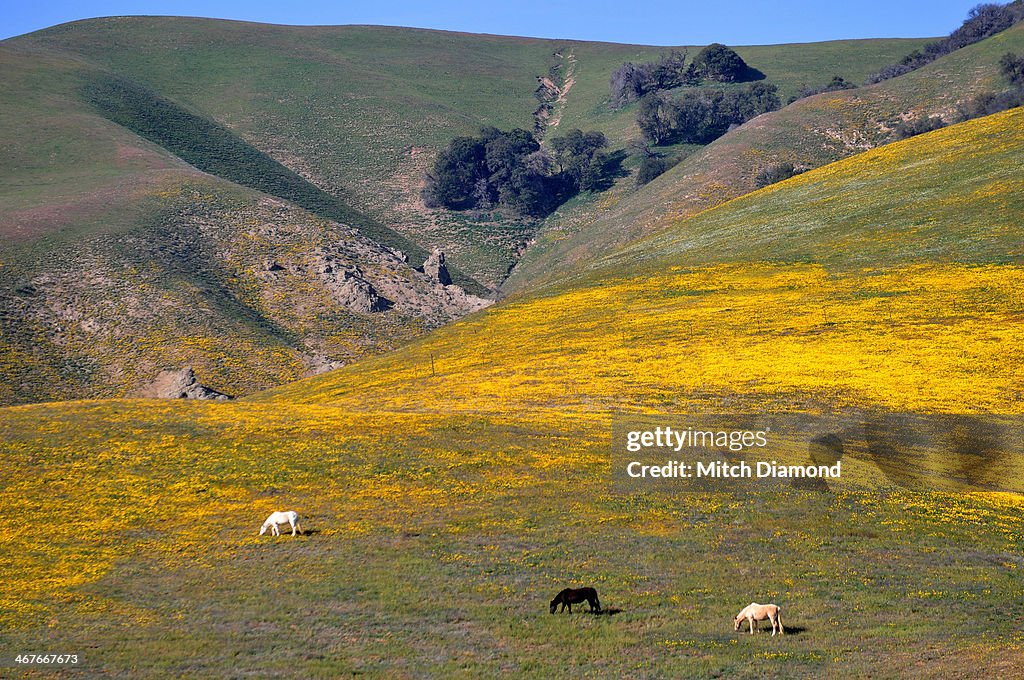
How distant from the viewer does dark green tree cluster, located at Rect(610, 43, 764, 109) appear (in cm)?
18100

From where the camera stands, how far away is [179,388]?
68.6 metres

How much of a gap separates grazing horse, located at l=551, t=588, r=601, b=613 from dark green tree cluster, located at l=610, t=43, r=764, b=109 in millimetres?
166182

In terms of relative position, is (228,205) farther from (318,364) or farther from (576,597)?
(576,597)

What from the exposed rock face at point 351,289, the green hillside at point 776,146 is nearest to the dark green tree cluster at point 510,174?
the green hillside at point 776,146

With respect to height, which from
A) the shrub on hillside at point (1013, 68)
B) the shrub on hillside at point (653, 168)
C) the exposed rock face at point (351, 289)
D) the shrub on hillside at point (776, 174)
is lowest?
the exposed rock face at point (351, 289)

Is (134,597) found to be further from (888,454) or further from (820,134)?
(820,134)

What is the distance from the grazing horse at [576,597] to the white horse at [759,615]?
10.9ft

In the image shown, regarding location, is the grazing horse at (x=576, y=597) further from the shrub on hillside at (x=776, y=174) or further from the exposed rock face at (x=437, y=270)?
the shrub on hillside at (x=776, y=174)

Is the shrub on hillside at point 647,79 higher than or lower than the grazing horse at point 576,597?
higher

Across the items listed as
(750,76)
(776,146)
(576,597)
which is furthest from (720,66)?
(576,597)

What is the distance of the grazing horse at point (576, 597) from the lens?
22.9 meters

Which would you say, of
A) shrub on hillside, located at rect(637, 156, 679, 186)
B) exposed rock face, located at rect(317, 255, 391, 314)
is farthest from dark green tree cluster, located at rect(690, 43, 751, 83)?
exposed rock face, located at rect(317, 255, 391, 314)

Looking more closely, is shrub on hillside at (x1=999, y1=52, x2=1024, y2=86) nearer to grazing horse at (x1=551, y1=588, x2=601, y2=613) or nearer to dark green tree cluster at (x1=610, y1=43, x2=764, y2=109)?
dark green tree cluster at (x1=610, y1=43, x2=764, y2=109)

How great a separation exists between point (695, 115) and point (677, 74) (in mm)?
27669
